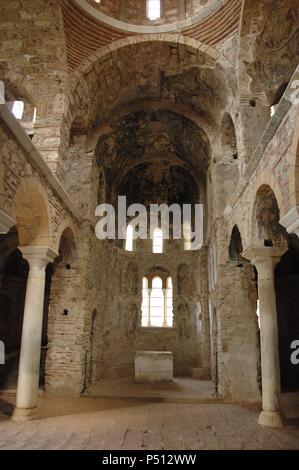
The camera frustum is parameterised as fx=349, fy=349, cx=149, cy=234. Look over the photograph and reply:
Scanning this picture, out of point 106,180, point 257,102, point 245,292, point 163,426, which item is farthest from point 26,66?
point 163,426

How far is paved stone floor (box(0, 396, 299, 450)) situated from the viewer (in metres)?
6.17

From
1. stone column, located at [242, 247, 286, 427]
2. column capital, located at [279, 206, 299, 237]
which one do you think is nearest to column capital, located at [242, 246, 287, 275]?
stone column, located at [242, 247, 286, 427]

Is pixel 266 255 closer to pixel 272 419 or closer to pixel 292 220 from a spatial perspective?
pixel 292 220

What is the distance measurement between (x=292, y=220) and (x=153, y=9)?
1042cm

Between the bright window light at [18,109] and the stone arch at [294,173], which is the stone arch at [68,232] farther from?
the stone arch at [294,173]

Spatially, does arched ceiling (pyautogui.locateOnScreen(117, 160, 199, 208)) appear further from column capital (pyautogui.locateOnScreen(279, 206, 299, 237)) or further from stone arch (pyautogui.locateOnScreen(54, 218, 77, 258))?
column capital (pyautogui.locateOnScreen(279, 206, 299, 237))

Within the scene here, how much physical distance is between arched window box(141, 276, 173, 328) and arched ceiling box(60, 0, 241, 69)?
1105 centimetres

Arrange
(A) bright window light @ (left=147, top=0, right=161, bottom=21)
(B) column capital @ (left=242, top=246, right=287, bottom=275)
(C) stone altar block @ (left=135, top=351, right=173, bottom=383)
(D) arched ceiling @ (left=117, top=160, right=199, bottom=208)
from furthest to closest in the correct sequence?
(D) arched ceiling @ (left=117, top=160, right=199, bottom=208) < (C) stone altar block @ (left=135, top=351, right=173, bottom=383) < (A) bright window light @ (left=147, top=0, right=161, bottom=21) < (B) column capital @ (left=242, top=246, right=287, bottom=275)

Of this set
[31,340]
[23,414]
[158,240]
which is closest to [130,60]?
[31,340]

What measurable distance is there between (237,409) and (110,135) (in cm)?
1074

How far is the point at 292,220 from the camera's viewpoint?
5.63 metres

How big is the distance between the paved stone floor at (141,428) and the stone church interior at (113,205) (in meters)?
0.06

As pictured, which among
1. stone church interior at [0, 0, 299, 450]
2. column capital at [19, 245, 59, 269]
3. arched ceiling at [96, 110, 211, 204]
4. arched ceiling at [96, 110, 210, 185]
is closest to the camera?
stone church interior at [0, 0, 299, 450]

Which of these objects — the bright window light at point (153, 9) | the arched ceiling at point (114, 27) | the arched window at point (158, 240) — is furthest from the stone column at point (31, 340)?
the arched window at point (158, 240)
